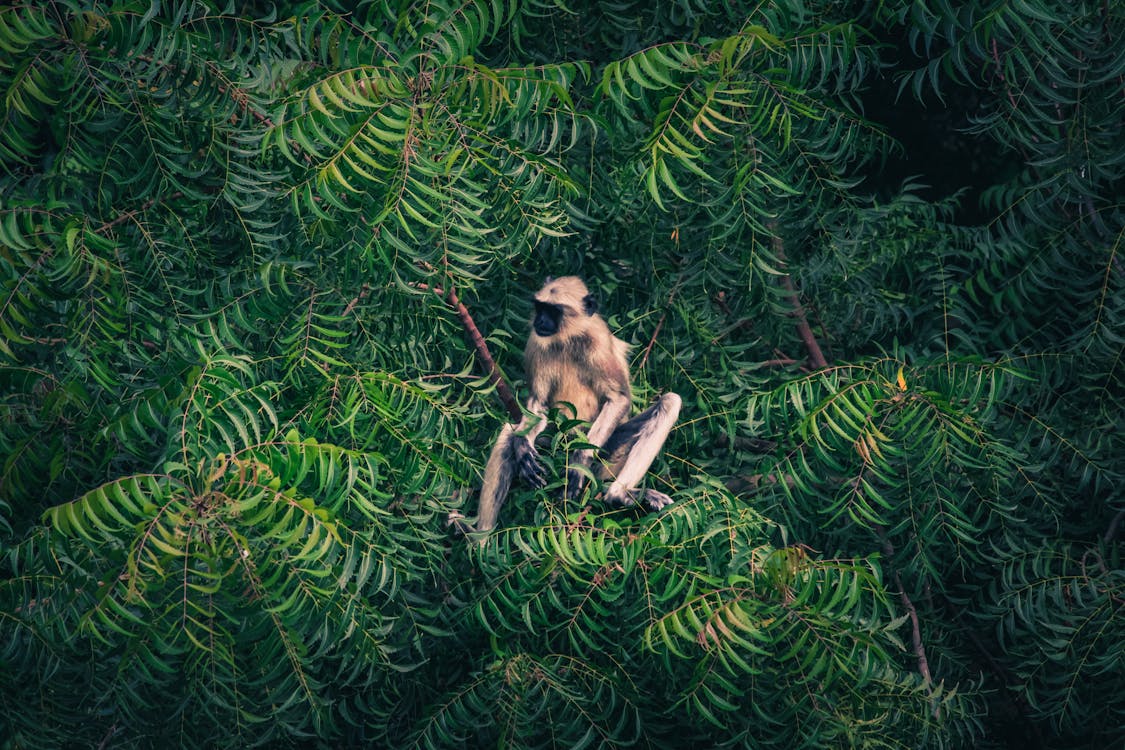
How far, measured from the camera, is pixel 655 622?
4875 millimetres

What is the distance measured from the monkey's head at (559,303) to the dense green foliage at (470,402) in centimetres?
33

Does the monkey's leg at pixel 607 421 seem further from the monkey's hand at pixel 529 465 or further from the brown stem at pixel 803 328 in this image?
the brown stem at pixel 803 328

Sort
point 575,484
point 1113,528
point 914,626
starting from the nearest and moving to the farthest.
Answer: point 575,484
point 914,626
point 1113,528

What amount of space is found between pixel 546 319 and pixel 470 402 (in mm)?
1139

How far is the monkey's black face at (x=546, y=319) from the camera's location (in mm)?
6590

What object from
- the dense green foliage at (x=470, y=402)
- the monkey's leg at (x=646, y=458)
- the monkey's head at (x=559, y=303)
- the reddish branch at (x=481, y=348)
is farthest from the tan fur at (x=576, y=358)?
the reddish branch at (x=481, y=348)

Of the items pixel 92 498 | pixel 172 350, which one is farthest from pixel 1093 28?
pixel 92 498

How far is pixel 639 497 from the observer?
231 inches

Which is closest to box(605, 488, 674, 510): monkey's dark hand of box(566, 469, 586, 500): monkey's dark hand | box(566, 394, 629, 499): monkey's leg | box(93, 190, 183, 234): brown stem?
box(566, 469, 586, 500): monkey's dark hand

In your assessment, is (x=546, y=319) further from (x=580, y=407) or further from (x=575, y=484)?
(x=575, y=484)

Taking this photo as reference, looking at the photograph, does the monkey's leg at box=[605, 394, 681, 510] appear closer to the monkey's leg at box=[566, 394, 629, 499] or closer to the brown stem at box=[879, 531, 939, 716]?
the monkey's leg at box=[566, 394, 629, 499]

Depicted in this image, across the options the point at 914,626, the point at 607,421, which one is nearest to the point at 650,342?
the point at 607,421

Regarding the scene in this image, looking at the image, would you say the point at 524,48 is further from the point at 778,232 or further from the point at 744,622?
the point at 744,622

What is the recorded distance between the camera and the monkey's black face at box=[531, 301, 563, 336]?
21.6ft
